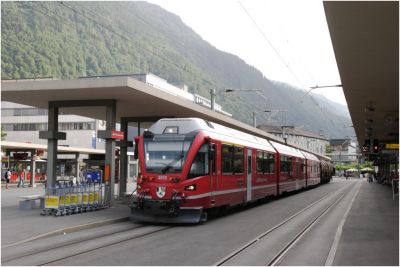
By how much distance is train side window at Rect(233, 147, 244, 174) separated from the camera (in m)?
18.5

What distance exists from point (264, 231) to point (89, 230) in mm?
4594

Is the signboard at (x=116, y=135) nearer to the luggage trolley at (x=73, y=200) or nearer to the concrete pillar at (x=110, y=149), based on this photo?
the concrete pillar at (x=110, y=149)

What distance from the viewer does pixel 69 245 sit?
11.1 meters

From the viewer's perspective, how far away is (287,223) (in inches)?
635

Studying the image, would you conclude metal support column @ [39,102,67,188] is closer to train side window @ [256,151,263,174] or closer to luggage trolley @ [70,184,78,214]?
luggage trolley @ [70,184,78,214]

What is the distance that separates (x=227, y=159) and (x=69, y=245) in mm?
7586

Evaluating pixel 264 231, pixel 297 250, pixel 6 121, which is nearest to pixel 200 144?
pixel 264 231

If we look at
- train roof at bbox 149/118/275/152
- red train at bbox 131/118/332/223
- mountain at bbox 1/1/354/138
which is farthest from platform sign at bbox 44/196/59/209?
mountain at bbox 1/1/354/138

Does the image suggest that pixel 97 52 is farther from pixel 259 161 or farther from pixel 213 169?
pixel 213 169

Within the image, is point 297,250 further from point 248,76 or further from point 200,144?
point 248,76

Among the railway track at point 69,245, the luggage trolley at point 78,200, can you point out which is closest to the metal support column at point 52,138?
the luggage trolley at point 78,200

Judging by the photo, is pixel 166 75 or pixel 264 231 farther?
pixel 166 75

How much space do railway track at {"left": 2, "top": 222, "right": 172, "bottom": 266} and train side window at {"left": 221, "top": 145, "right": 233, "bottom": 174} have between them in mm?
3541

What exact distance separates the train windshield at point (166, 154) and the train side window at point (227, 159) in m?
2.02
